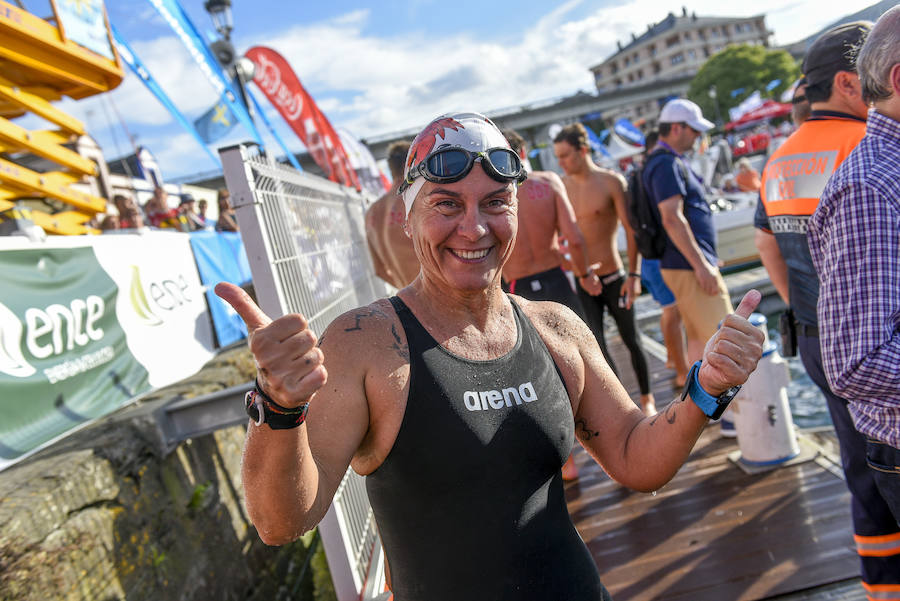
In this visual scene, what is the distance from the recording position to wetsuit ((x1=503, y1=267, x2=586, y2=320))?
4.29 meters

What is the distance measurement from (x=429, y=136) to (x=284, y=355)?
802 millimetres

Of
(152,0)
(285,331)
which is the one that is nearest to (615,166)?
(152,0)

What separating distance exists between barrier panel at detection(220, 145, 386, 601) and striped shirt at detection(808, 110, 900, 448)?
6.68ft

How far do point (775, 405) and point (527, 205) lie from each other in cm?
209

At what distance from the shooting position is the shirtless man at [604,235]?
16.5 ft

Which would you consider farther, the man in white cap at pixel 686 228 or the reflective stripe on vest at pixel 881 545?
the man in white cap at pixel 686 228

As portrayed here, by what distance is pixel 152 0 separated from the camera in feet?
18.7

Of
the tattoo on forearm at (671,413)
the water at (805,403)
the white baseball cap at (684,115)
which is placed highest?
the white baseball cap at (684,115)

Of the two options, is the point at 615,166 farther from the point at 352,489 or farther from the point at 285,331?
the point at 285,331

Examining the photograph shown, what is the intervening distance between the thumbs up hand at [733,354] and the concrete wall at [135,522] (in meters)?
2.66

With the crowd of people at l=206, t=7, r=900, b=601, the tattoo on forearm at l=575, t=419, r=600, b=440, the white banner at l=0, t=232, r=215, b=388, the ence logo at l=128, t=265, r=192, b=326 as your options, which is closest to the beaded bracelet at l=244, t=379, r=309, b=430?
the crowd of people at l=206, t=7, r=900, b=601

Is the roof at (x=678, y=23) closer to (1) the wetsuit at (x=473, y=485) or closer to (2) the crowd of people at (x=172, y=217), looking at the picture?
(2) the crowd of people at (x=172, y=217)

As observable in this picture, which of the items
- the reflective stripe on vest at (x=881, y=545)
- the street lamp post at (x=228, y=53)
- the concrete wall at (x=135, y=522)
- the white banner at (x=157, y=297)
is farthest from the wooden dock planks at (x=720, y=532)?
the street lamp post at (x=228, y=53)

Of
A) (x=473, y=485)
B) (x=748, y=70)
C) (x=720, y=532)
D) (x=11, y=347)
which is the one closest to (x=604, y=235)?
(x=720, y=532)
